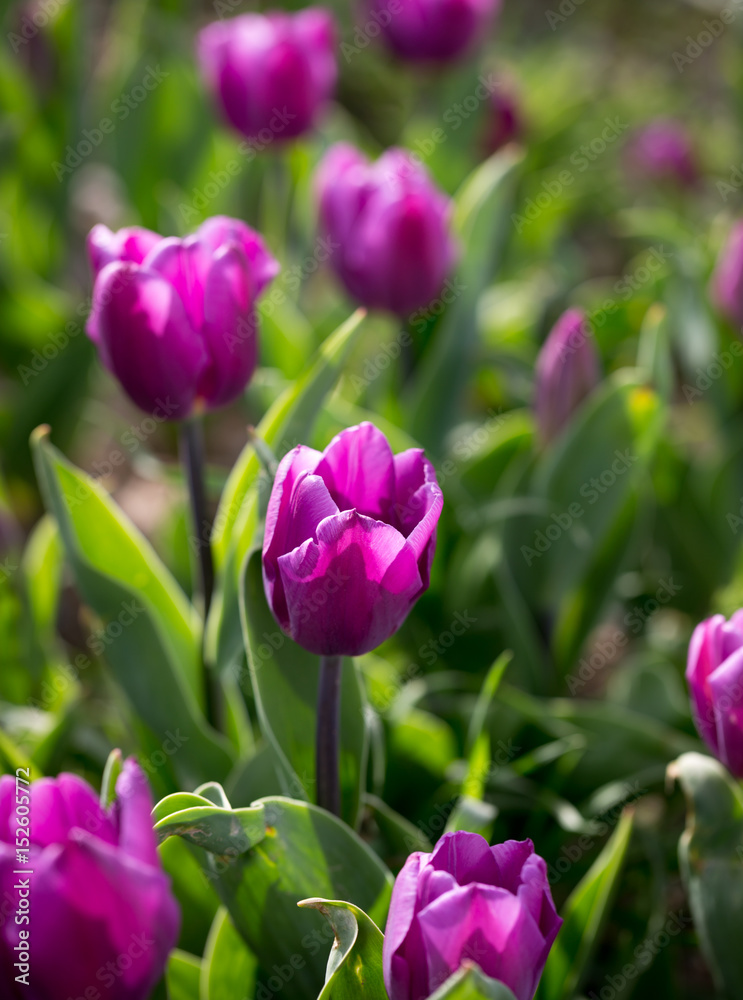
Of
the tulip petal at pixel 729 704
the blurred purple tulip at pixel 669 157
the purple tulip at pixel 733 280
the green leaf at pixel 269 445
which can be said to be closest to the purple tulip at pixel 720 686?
the tulip petal at pixel 729 704

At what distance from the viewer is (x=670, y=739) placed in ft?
3.35

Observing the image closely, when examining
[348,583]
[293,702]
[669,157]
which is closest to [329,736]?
[293,702]

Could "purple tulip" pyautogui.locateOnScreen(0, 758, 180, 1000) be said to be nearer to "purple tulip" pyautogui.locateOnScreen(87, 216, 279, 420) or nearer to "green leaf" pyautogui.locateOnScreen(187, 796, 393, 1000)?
"green leaf" pyautogui.locateOnScreen(187, 796, 393, 1000)

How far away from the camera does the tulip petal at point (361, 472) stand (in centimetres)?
64

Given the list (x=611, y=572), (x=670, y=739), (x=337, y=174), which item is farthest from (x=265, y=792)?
(x=337, y=174)

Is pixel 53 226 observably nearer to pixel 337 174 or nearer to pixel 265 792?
pixel 337 174

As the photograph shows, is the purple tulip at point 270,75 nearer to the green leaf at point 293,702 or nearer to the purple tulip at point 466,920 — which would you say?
the green leaf at point 293,702

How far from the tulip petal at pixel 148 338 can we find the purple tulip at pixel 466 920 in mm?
406

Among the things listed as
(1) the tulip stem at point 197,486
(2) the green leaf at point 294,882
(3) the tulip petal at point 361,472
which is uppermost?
(3) the tulip petal at point 361,472

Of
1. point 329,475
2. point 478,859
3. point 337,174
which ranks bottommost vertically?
point 478,859

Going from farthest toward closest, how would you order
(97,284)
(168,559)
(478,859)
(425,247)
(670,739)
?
(168,559), (425,247), (670,739), (97,284), (478,859)

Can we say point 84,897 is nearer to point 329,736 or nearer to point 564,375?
point 329,736

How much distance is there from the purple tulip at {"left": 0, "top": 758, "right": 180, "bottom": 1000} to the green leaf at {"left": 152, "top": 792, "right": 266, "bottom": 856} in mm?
35

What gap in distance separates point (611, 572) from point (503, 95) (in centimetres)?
110
